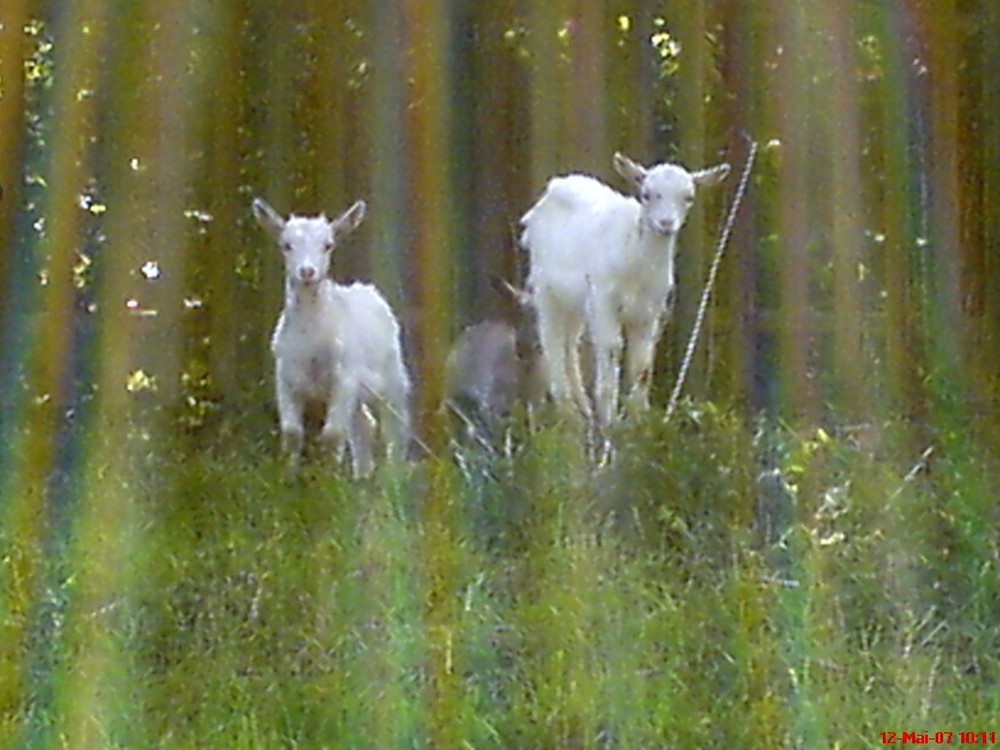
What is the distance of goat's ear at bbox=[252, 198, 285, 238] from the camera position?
314cm

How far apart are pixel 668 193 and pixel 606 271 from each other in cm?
20

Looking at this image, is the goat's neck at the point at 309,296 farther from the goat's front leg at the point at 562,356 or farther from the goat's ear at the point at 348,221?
the goat's front leg at the point at 562,356

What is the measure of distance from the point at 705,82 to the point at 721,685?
145 centimetres

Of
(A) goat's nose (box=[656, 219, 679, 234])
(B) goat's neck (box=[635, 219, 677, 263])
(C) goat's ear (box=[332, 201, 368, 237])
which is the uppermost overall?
(C) goat's ear (box=[332, 201, 368, 237])

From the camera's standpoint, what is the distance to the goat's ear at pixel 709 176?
3.04 metres

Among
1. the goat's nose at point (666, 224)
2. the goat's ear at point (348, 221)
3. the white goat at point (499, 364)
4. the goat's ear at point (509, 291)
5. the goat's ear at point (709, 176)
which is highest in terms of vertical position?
the goat's ear at point (709, 176)

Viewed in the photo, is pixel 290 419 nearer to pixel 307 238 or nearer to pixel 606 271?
pixel 307 238

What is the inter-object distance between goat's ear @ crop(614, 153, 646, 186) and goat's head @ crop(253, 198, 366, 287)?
0.48 metres

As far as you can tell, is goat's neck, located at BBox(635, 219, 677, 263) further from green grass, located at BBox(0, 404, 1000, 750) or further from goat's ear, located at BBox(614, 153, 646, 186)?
green grass, located at BBox(0, 404, 1000, 750)
